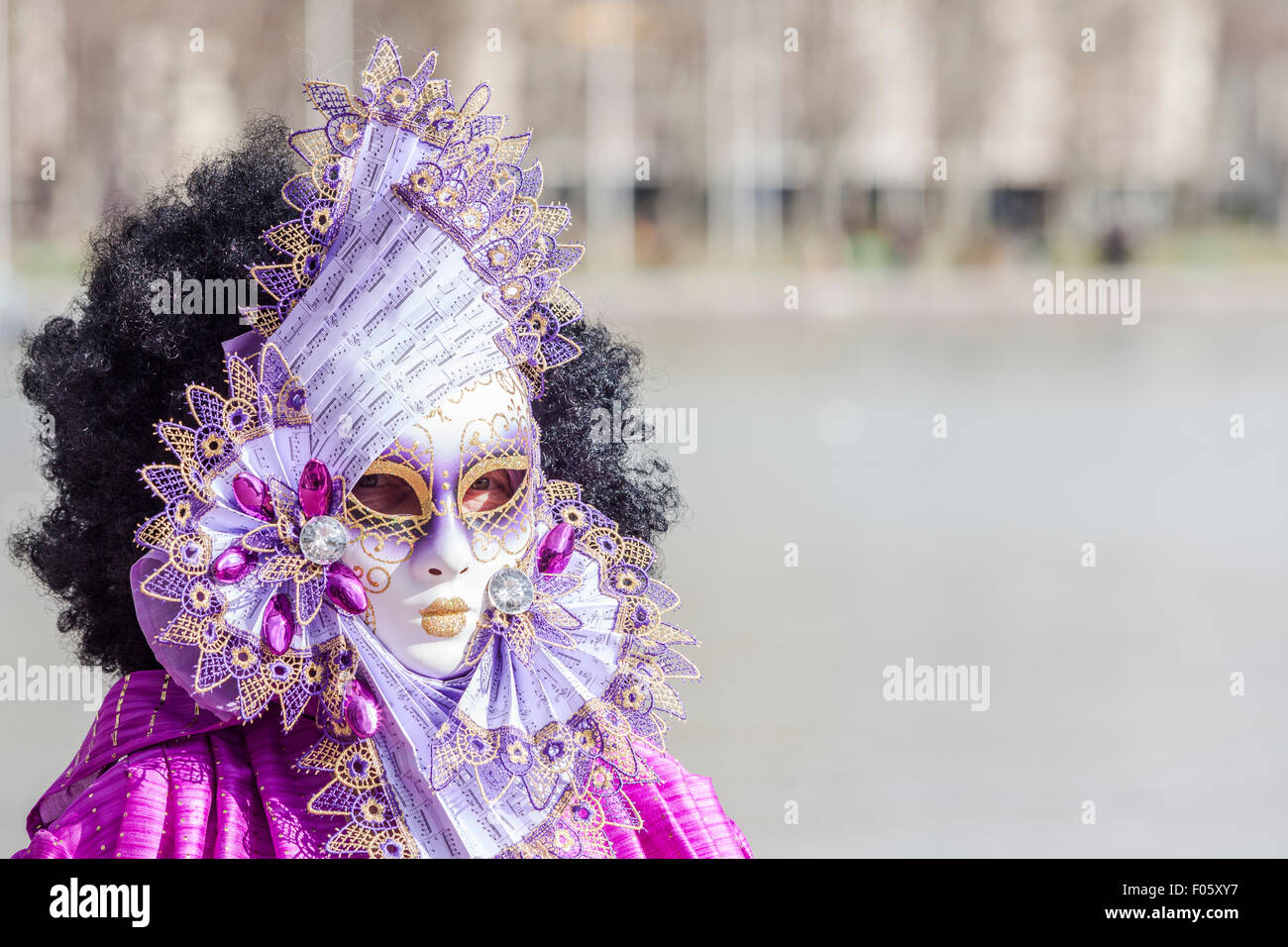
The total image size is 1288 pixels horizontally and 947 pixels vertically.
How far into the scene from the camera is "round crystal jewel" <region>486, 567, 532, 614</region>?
2.32 meters

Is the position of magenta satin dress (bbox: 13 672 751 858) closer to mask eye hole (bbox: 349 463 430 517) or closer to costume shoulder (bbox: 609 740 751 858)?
costume shoulder (bbox: 609 740 751 858)

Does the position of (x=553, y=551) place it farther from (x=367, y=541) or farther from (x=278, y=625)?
(x=278, y=625)

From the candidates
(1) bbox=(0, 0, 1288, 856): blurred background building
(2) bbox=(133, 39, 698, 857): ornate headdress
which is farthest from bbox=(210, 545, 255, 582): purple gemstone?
(1) bbox=(0, 0, 1288, 856): blurred background building

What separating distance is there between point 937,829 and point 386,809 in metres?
3.29

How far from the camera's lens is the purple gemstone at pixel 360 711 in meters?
2.26

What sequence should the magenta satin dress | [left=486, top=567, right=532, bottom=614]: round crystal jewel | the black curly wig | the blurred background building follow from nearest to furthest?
the magenta satin dress, [left=486, top=567, right=532, bottom=614]: round crystal jewel, the black curly wig, the blurred background building

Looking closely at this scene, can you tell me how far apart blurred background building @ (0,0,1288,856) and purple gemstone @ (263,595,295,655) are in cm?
87

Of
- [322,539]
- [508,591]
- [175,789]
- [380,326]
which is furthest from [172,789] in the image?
[380,326]

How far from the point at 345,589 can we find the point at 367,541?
0.22 feet

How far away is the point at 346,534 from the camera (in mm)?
2258

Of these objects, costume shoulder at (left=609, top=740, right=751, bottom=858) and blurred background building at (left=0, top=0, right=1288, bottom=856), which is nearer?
costume shoulder at (left=609, top=740, right=751, bottom=858)

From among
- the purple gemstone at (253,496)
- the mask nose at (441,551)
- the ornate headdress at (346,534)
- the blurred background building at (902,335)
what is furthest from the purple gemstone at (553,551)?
the blurred background building at (902,335)
